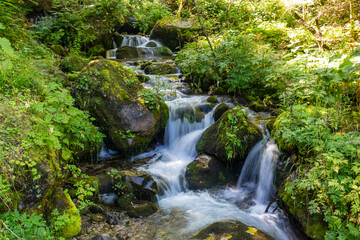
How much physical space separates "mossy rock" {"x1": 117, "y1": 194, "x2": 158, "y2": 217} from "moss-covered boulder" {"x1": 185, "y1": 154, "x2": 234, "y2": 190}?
126 centimetres

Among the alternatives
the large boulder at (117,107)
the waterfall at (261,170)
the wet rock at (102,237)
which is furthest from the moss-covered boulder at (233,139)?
the wet rock at (102,237)

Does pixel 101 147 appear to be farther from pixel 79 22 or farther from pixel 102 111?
pixel 79 22

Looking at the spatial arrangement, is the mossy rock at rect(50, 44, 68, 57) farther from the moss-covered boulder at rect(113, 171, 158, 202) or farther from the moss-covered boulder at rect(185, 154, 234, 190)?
the moss-covered boulder at rect(185, 154, 234, 190)

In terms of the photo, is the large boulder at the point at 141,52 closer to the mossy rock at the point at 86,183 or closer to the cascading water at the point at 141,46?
the cascading water at the point at 141,46

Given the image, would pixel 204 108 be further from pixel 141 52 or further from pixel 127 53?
pixel 141 52

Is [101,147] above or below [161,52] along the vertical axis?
below

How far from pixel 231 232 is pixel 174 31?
43.7 feet

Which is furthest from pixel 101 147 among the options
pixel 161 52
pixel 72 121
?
pixel 161 52

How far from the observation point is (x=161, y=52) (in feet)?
47.2

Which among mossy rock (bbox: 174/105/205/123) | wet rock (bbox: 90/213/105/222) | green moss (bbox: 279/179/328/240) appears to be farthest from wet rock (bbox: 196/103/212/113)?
wet rock (bbox: 90/213/105/222)

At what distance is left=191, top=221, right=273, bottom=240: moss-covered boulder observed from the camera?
376 cm

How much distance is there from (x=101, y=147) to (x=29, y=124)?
304 centimetres

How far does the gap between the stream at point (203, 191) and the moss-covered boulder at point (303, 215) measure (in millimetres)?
498

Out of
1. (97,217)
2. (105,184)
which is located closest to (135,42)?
(105,184)
